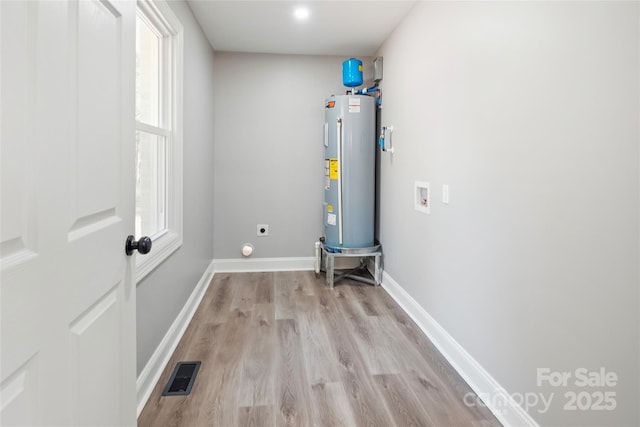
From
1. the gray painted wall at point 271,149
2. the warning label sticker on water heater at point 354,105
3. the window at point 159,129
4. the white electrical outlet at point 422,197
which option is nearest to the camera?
the window at point 159,129

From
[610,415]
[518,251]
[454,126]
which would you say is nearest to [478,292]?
[518,251]

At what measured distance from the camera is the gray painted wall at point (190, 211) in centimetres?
187

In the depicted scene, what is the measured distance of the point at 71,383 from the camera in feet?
2.60

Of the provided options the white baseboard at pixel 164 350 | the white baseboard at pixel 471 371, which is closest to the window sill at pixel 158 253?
the white baseboard at pixel 164 350

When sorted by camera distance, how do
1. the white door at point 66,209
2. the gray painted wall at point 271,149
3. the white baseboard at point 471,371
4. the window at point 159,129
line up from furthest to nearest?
the gray painted wall at point 271,149, the window at point 159,129, the white baseboard at point 471,371, the white door at point 66,209

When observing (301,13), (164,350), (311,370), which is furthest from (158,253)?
(301,13)

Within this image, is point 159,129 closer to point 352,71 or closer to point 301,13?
point 301,13

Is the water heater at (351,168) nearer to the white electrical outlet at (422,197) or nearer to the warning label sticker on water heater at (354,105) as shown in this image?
the warning label sticker on water heater at (354,105)

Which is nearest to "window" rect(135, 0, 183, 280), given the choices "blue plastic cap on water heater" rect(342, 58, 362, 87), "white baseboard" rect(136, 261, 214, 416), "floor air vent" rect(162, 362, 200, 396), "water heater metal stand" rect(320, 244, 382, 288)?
"white baseboard" rect(136, 261, 214, 416)

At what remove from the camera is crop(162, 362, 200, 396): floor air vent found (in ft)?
5.86

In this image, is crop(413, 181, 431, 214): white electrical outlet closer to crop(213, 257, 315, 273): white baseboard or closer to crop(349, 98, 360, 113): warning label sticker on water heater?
crop(349, 98, 360, 113): warning label sticker on water heater

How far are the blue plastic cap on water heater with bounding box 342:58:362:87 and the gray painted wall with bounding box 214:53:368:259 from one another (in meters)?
0.32

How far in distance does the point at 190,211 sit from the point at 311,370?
1555mm

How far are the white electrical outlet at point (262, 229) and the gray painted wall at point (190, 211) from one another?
0.51 meters
